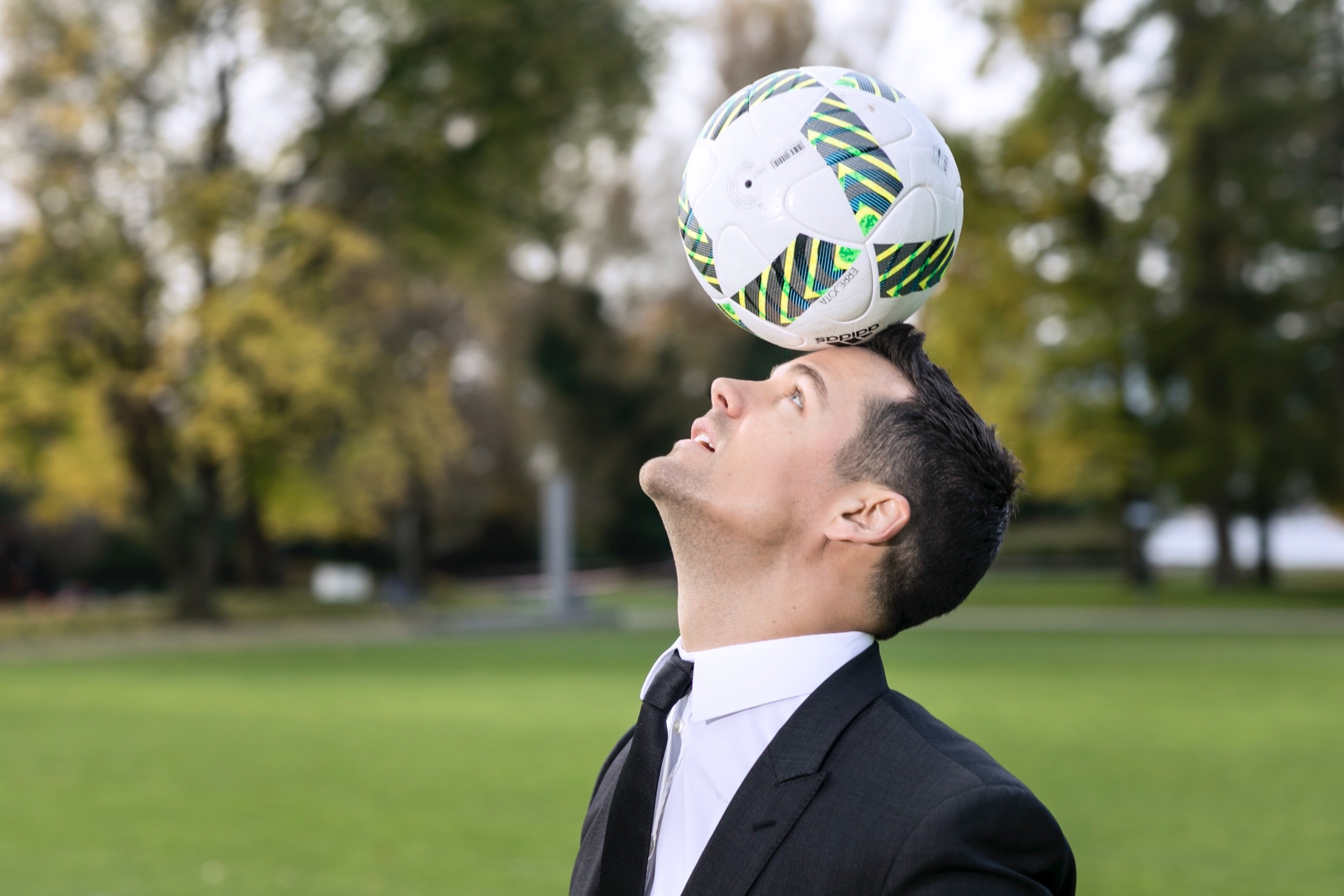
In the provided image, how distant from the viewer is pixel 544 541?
152 ft

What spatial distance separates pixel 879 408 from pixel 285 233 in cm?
2448

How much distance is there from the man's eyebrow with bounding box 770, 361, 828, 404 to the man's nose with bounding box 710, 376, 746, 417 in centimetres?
6

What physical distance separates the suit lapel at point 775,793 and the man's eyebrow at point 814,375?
1.42 feet

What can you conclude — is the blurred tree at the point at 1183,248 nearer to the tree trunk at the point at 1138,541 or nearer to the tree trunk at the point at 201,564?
the tree trunk at the point at 1138,541

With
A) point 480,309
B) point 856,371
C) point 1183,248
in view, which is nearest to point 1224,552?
point 1183,248

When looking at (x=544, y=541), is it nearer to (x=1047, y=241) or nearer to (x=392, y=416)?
(x=392, y=416)

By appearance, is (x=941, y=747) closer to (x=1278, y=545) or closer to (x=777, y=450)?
(x=777, y=450)

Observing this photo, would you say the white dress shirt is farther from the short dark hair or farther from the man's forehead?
the man's forehead

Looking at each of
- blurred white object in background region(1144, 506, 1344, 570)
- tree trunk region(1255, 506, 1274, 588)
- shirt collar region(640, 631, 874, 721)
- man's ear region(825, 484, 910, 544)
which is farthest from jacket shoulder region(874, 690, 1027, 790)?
blurred white object in background region(1144, 506, 1344, 570)

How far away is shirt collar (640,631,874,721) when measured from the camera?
1898 millimetres

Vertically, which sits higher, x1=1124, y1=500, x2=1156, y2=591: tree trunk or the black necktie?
the black necktie

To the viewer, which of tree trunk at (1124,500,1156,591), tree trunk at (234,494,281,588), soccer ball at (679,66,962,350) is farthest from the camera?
Answer: tree trunk at (234,494,281,588)

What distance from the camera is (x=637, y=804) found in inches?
74.2

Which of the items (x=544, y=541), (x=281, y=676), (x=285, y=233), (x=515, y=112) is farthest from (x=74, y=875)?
(x=544, y=541)
